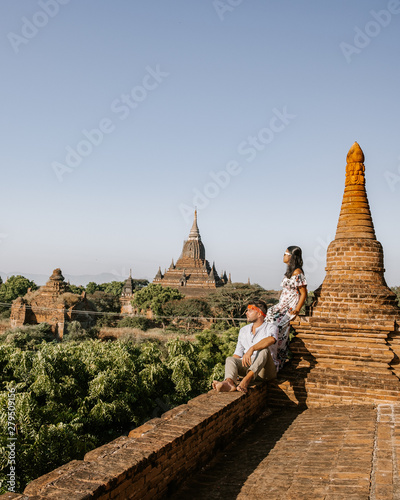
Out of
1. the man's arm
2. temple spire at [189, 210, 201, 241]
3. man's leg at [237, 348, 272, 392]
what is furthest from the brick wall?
temple spire at [189, 210, 201, 241]

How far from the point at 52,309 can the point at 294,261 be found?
3793cm

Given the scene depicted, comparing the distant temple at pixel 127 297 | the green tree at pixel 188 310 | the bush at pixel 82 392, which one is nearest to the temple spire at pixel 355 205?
the bush at pixel 82 392

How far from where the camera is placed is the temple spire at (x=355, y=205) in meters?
7.25

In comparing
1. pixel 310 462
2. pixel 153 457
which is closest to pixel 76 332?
pixel 310 462

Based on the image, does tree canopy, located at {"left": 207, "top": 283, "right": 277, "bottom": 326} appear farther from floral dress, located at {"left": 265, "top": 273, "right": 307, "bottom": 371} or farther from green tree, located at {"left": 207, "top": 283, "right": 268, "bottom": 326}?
floral dress, located at {"left": 265, "top": 273, "right": 307, "bottom": 371}

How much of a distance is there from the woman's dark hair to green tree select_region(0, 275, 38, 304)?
5586 cm

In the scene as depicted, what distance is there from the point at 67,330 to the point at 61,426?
3320 centimetres

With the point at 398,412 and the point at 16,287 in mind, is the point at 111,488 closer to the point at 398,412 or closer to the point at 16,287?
the point at 398,412

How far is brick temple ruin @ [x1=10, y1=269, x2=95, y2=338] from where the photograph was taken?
130 ft

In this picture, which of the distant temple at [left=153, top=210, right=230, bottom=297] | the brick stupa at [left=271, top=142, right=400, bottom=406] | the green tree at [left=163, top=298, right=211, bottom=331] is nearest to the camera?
the brick stupa at [left=271, top=142, right=400, bottom=406]

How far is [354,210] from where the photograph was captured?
7.35m

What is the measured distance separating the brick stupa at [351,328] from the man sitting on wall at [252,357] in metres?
0.77

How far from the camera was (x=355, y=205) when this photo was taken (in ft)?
24.2

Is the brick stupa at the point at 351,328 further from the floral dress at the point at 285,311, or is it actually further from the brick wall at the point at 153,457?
the brick wall at the point at 153,457
